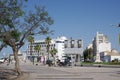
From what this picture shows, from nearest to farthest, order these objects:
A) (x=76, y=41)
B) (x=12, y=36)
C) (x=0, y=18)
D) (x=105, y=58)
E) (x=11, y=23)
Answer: (x=0, y=18), (x=11, y=23), (x=12, y=36), (x=76, y=41), (x=105, y=58)

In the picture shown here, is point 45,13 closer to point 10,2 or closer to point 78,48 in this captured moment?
point 10,2

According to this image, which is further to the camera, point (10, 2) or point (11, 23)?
point (11, 23)

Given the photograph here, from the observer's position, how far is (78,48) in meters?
73.5

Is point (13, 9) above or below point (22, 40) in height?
above

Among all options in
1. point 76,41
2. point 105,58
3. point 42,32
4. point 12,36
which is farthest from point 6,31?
point 105,58

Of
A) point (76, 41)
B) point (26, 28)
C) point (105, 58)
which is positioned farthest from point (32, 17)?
Answer: point (105, 58)

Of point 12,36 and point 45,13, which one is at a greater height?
point 45,13

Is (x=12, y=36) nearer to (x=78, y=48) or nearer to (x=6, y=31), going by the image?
(x=6, y=31)

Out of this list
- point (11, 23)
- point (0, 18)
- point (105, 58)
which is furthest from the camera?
point (105, 58)

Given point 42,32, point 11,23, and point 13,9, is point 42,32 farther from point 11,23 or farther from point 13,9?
point 13,9

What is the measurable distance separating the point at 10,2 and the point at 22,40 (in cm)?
727

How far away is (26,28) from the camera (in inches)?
1529

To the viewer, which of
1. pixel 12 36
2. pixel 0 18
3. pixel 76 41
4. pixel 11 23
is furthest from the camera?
pixel 76 41

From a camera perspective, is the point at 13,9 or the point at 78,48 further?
the point at 78,48
